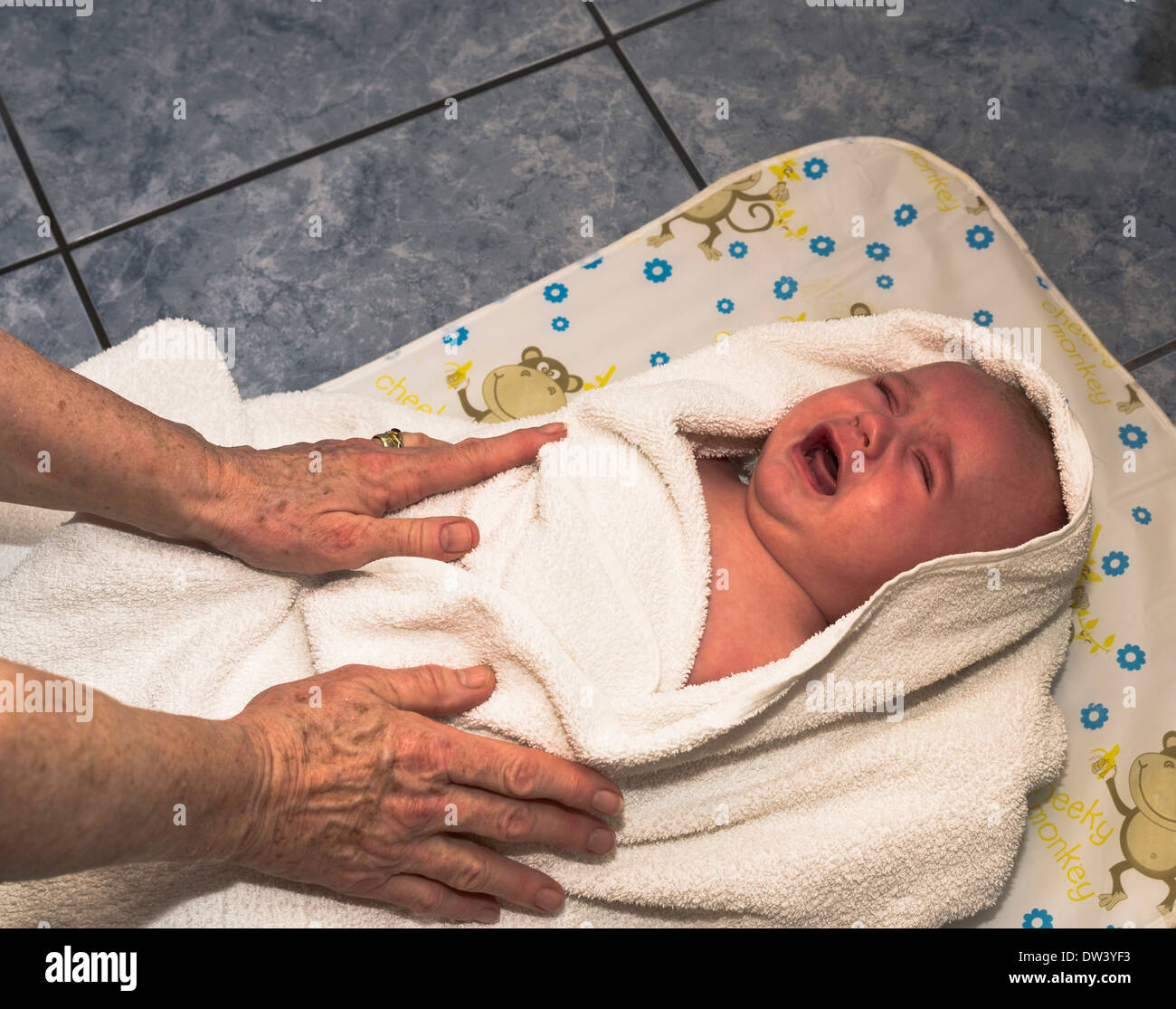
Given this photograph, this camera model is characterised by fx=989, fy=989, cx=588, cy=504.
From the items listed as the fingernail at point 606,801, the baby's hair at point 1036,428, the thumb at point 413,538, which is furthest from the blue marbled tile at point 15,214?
the baby's hair at point 1036,428

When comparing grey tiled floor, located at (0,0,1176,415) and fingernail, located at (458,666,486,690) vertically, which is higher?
grey tiled floor, located at (0,0,1176,415)

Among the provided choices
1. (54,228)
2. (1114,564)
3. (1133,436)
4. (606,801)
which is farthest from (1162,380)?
(54,228)

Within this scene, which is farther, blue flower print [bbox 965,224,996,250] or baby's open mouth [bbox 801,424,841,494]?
blue flower print [bbox 965,224,996,250]

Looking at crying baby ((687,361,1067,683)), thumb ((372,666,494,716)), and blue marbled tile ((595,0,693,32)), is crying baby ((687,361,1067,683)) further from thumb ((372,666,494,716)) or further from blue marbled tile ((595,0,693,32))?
blue marbled tile ((595,0,693,32))

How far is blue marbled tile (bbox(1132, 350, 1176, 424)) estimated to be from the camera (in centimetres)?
157

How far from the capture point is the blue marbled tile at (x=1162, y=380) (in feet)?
5.14

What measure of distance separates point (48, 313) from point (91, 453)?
2.36 feet

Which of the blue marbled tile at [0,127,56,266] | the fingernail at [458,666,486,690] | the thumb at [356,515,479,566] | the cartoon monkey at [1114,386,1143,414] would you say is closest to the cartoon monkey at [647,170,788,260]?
the cartoon monkey at [1114,386,1143,414]

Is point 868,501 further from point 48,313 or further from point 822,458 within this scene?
point 48,313

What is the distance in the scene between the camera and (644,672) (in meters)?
1.14

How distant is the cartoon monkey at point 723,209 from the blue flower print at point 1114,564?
73 centimetres

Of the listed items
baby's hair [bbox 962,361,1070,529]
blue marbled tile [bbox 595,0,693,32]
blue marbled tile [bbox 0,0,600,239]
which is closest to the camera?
baby's hair [bbox 962,361,1070,529]
